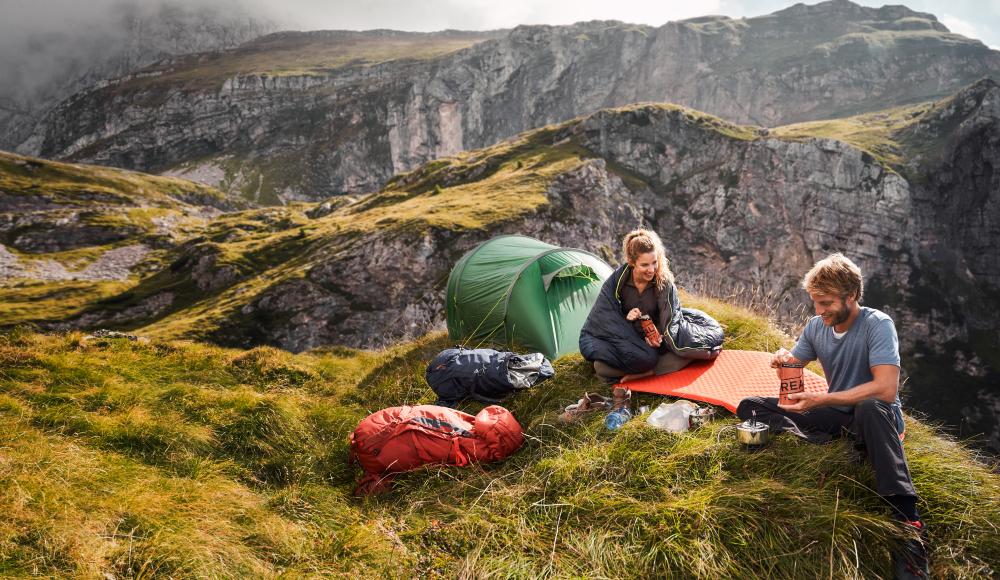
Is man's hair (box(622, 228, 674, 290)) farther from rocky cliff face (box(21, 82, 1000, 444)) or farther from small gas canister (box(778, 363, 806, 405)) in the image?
rocky cliff face (box(21, 82, 1000, 444))

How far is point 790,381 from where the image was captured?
16.3 ft

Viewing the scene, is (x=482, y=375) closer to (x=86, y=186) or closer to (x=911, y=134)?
(x=911, y=134)

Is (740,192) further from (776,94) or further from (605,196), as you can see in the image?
(776,94)

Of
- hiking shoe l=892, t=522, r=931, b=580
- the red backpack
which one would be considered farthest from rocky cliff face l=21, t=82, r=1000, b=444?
hiking shoe l=892, t=522, r=931, b=580

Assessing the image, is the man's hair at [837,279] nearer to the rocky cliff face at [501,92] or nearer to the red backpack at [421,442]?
the red backpack at [421,442]

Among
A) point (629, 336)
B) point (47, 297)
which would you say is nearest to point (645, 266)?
point (629, 336)

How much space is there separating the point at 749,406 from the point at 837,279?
1757mm

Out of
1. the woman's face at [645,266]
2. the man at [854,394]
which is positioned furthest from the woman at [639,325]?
the man at [854,394]

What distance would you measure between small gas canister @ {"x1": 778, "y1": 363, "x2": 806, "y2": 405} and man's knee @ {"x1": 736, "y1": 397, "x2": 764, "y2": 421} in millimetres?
760

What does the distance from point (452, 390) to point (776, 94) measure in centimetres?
16669

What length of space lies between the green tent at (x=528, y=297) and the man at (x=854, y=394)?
632 cm

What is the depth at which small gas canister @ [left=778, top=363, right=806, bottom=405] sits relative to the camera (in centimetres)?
493

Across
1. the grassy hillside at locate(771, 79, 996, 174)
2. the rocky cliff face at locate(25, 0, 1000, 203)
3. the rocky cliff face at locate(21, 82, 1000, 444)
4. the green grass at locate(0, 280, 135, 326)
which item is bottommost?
the green grass at locate(0, 280, 135, 326)

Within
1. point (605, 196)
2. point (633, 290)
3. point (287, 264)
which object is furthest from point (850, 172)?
point (633, 290)
